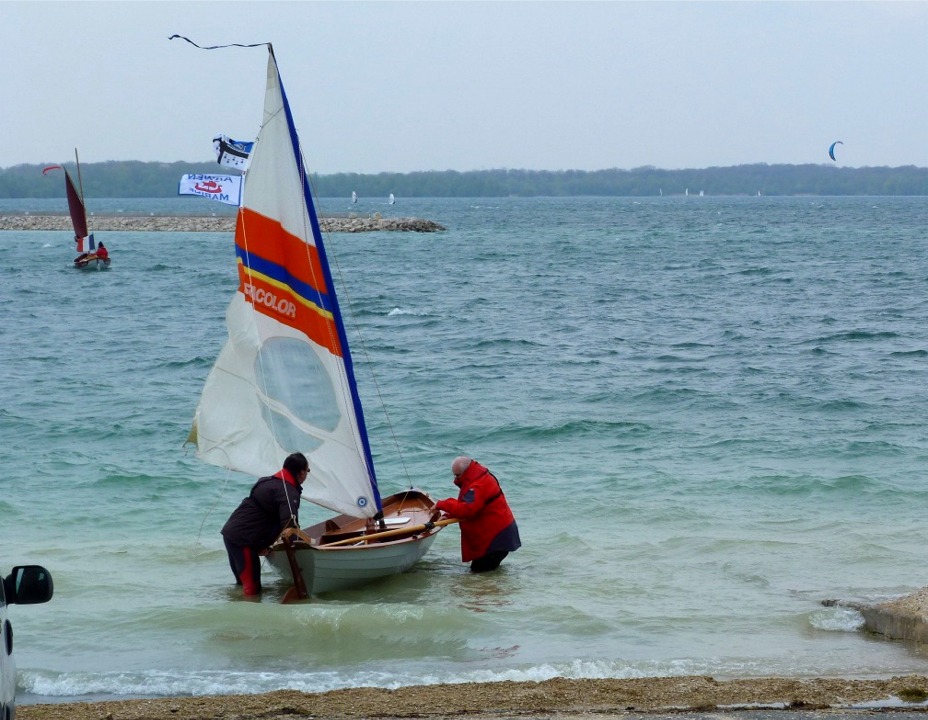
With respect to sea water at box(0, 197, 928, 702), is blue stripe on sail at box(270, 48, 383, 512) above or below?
above

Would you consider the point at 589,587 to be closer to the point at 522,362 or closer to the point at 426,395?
the point at 426,395

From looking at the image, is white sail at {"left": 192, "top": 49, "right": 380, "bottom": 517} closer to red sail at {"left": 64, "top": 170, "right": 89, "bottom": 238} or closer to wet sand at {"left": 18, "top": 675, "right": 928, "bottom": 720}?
wet sand at {"left": 18, "top": 675, "right": 928, "bottom": 720}

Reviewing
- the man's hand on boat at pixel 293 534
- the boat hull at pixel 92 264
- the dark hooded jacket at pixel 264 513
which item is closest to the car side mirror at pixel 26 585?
the man's hand on boat at pixel 293 534

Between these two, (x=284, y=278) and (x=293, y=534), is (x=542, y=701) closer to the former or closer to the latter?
(x=293, y=534)

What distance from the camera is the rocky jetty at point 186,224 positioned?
3720 inches

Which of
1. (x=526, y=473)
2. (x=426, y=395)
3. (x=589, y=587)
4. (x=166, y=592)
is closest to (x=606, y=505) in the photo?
(x=526, y=473)

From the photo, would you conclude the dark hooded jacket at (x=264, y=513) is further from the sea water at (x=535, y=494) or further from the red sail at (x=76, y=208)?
the red sail at (x=76, y=208)

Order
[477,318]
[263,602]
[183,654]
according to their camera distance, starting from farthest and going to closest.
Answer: [477,318] → [263,602] → [183,654]

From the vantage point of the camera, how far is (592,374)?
23469 millimetres

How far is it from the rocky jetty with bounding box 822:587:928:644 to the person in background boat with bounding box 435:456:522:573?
3226mm

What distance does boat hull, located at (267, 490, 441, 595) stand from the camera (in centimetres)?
1034

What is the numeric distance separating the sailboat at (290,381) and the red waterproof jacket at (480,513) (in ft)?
0.71

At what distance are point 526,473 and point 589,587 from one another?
5.04 metres

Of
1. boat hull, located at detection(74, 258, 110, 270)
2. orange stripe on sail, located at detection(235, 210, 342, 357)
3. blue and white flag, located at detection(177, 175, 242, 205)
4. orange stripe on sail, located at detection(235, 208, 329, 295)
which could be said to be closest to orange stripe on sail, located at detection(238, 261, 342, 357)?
orange stripe on sail, located at detection(235, 210, 342, 357)
